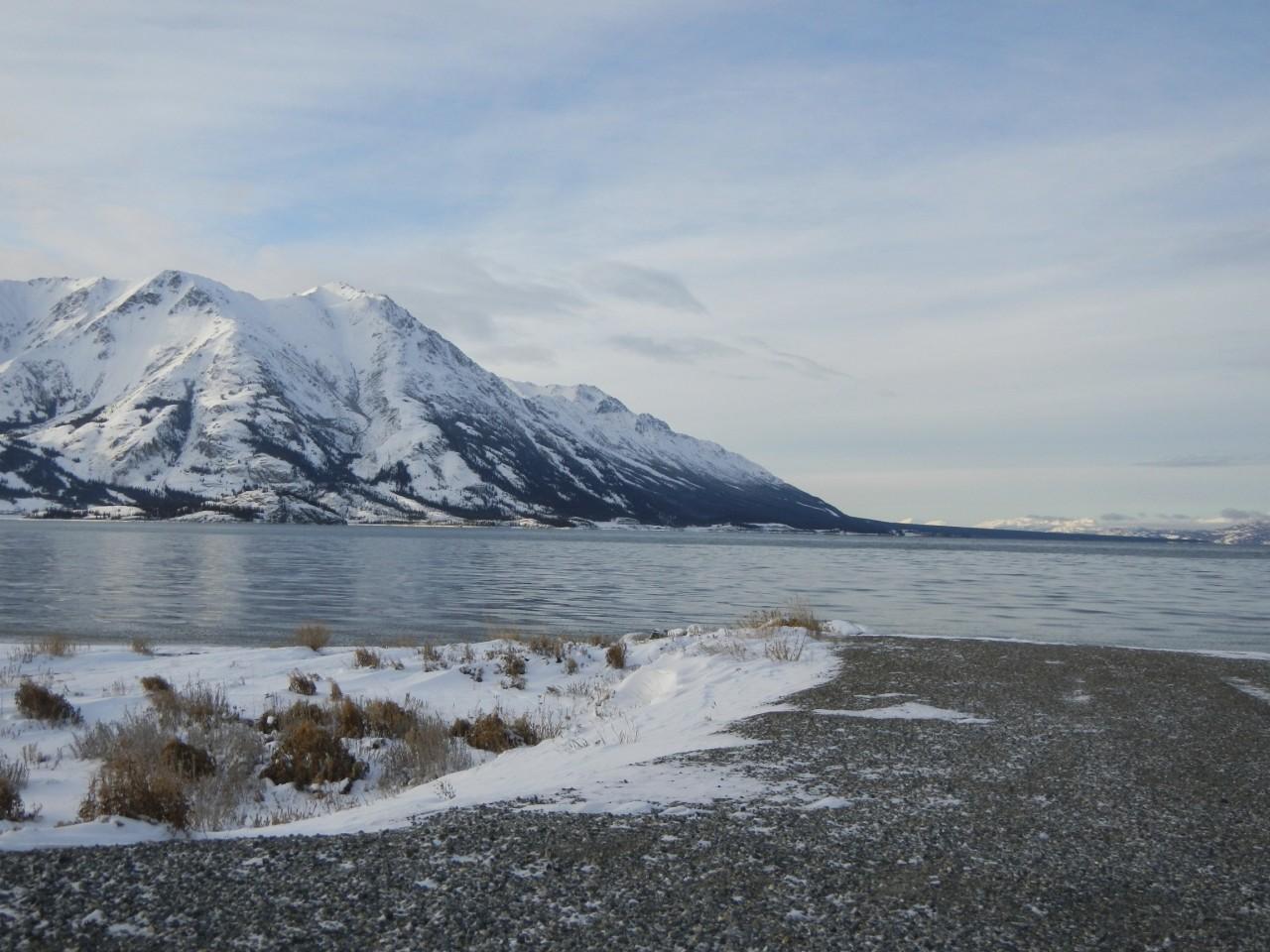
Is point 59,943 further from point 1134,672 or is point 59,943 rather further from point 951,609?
point 951,609

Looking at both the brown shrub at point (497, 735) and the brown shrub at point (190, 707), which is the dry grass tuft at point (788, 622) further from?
the brown shrub at point (190, 707)

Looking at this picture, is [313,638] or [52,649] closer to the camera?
[52,649]

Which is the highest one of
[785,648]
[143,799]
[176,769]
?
[143,799]

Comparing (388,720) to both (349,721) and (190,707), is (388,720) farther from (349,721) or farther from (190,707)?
(190,707)

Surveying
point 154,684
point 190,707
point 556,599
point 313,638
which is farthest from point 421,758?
point 556,599

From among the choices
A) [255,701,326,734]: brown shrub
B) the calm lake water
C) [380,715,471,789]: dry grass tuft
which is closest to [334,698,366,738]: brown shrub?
[255,701,326,734]: brown shrub

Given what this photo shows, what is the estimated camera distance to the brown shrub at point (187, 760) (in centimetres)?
1043

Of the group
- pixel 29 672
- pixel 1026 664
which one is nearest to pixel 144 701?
pixel 29 672

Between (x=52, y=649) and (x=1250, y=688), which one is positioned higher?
(x=1250, y=688)

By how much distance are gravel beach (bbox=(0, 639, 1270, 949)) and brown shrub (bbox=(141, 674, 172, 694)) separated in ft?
35.4

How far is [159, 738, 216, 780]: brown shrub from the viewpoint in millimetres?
10430

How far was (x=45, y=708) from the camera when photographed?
1359 centimetres

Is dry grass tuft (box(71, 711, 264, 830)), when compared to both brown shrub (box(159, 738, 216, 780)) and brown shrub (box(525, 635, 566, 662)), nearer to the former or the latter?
brown shrub (box(159, 738, 216, 780))

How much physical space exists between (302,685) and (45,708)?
408cm
